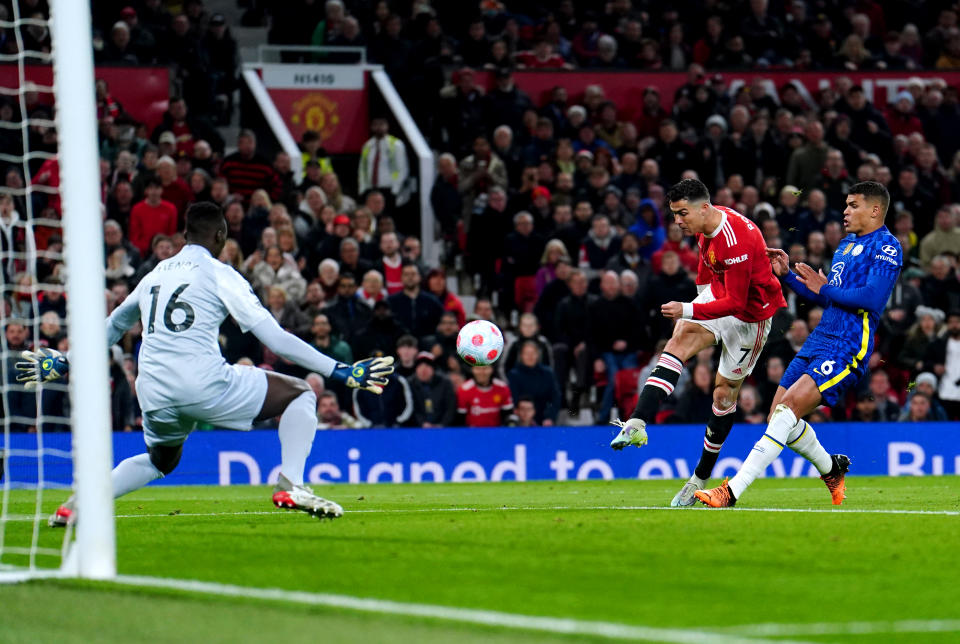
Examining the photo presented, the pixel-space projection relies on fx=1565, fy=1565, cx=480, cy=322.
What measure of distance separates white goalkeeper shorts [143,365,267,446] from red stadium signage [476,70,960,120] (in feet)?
51.8

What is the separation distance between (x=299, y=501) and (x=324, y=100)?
16.2 metres

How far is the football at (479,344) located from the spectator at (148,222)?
8426 mm

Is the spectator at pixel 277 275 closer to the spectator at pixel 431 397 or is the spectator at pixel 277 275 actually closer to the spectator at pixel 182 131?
the spectator at pixel 431 397

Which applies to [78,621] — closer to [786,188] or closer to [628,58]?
[786,188]

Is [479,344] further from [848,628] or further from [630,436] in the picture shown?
[848,628]

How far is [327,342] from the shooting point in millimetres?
18625

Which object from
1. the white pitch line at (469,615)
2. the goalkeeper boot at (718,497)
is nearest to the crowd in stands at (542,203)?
the goalkeeper boot at (718,497)

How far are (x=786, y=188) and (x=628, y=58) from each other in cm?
578

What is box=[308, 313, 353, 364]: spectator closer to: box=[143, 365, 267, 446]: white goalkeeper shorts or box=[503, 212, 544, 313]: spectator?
box=[503, 212, 544, 313]: spectator

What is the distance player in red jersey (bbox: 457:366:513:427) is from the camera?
19.2m

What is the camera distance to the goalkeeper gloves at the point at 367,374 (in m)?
9.17

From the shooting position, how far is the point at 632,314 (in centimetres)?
1975

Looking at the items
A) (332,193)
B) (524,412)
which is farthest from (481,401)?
(332,193)

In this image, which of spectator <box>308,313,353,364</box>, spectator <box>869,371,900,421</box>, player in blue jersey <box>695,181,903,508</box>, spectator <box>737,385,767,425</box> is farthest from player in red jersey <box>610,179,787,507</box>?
spectator <box>869,371,900,421</box>
